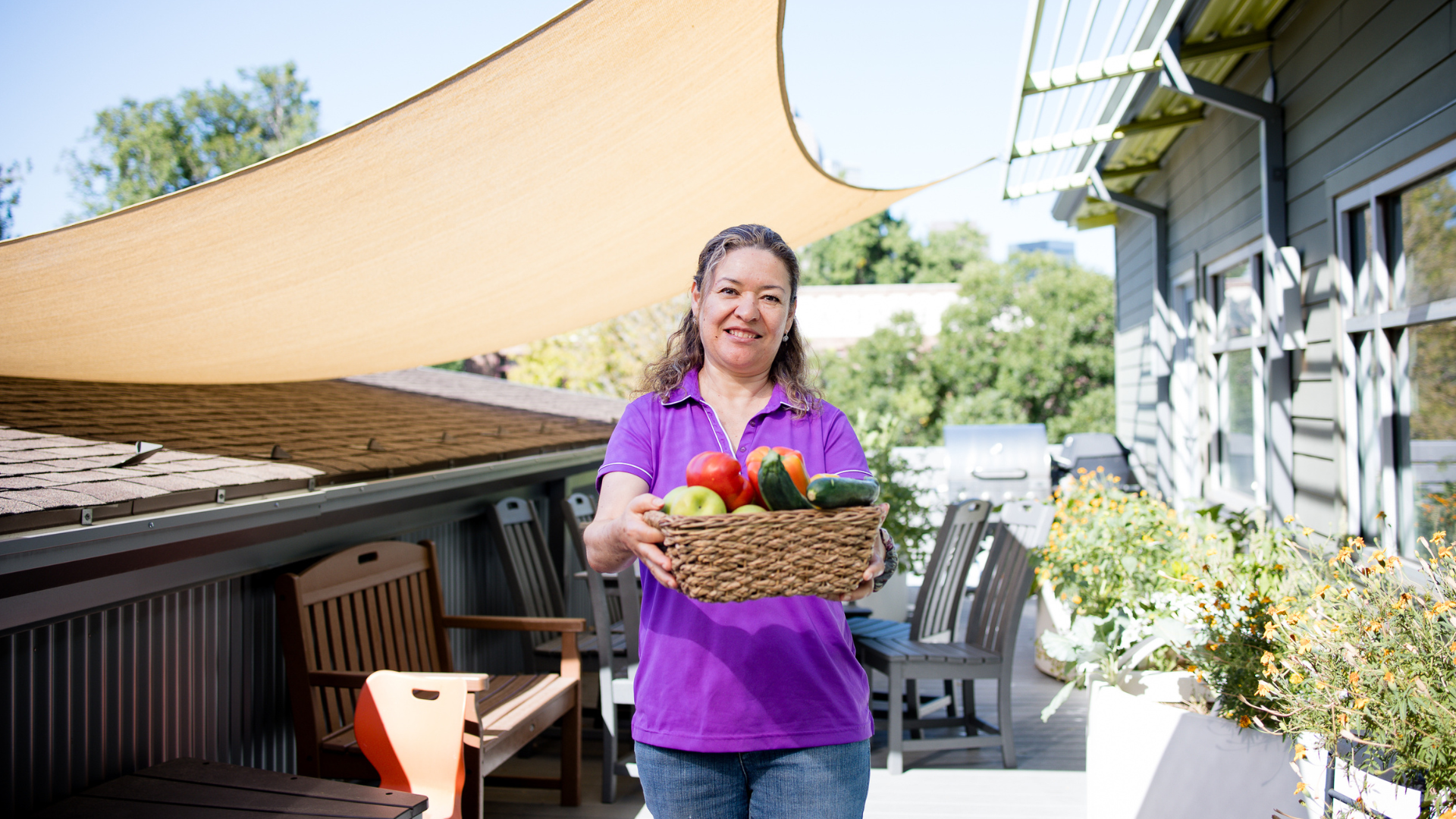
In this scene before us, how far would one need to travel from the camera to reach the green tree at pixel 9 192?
24.5m

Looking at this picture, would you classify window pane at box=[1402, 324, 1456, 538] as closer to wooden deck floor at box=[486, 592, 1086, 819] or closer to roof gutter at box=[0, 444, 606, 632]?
wooden deck floor at box=[486, 592, 1086, 819]

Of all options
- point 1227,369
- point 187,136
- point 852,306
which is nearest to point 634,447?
point 1227,369

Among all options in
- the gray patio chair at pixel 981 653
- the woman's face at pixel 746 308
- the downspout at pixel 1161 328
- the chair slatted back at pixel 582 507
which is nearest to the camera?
the woman's face at pixel 746 308

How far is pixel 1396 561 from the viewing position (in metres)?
1.77

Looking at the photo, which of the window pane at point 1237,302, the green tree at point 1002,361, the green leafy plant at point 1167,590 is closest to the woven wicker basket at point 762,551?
the green leafy plant at point 1167,590

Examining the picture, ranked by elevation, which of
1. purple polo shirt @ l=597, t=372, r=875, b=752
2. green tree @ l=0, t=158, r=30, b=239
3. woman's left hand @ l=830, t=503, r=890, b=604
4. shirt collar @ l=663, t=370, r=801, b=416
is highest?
green tree @ l=0, t=158, r=30, b=239

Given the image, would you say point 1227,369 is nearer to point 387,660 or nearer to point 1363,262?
point 1363,262

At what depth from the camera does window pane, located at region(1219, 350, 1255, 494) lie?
204 inches

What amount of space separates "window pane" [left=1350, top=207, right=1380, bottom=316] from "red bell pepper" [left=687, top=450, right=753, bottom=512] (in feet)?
9.96

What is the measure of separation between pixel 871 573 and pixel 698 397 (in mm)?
430

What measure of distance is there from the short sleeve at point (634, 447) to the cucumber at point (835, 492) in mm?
319

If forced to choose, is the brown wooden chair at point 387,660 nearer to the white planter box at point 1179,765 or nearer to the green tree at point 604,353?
the white planter box at point 1179,765

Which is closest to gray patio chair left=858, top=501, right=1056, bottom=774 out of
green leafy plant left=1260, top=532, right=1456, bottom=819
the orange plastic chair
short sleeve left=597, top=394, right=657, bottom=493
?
green leafy plant left=1260, top=532, right=1456, bottom=819

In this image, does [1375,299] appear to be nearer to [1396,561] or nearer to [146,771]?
[1396,561]
